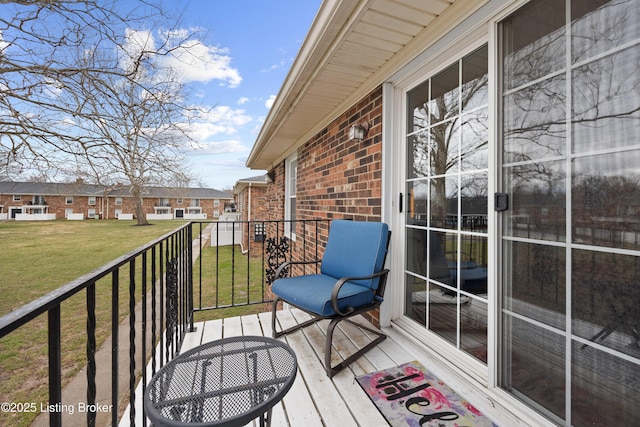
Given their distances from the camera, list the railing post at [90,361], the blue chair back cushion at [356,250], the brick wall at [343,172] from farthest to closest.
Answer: the brick wall at [343,172], the blue chair back cushion at [356,250], the railing post at [90,361]

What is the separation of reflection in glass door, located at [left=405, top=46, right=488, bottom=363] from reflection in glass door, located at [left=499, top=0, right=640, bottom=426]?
0.21m

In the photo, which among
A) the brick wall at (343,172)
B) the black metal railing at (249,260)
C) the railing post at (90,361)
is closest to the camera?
the railing post at (90,361)

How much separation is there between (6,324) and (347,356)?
1.86m

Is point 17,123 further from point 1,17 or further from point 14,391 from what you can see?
point 14,391

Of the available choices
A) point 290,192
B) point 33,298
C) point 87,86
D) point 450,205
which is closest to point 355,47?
point 450,205

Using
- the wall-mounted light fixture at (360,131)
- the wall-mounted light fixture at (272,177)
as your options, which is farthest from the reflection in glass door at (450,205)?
the wall-mounted light fixture at (272,177)

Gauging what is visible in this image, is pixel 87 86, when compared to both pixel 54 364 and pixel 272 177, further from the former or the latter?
pixel 54 364

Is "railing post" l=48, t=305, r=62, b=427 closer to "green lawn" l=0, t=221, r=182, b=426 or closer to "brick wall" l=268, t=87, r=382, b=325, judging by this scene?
"green lawn" l=0, t=221, r=182, b=426

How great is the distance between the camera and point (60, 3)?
331 centimetres

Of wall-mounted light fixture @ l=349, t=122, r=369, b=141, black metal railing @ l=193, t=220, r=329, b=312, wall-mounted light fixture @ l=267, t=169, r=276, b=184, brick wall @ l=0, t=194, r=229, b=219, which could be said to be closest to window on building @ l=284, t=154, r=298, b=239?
black metal railing @ l=193, t=220, r=329, b=312

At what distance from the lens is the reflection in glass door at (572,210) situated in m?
1.03

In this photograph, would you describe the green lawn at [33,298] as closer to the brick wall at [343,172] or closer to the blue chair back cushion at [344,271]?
the blue chair back cushion at [344,271]

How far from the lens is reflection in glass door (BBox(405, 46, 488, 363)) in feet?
5.57

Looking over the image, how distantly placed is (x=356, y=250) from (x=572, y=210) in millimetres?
1433
